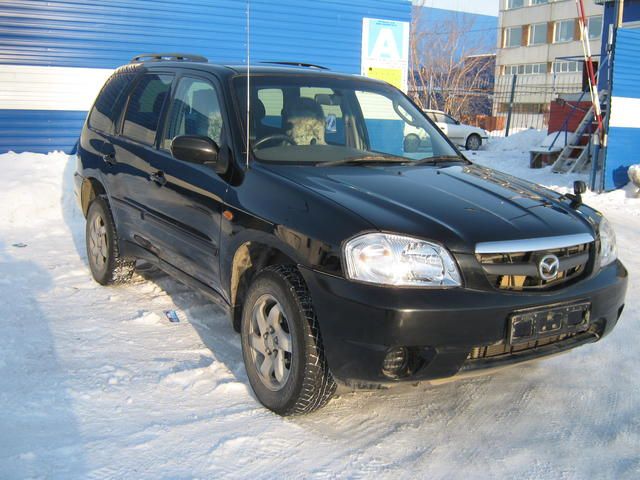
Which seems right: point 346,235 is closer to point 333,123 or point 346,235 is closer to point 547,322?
point 547,322

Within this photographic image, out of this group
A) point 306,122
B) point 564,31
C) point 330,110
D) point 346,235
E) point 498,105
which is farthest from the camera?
point 564,31

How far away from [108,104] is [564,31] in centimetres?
5310

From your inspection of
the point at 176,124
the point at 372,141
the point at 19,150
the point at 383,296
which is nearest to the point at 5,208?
the point at 19,150

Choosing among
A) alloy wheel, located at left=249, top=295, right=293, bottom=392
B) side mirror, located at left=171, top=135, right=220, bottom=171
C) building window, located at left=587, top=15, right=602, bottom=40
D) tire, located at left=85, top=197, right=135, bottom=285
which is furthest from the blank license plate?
building window, located at left=587, top=15, right=602, bottom=40

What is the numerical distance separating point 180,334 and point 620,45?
10064 mm

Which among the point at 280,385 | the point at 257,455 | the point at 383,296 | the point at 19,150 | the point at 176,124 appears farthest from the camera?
the point at 19,150

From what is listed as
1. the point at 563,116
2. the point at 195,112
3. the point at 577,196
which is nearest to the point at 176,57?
the point at 195,112

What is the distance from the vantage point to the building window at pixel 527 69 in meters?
53.4

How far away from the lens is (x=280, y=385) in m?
3.35

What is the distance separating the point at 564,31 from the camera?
51938 millimetres

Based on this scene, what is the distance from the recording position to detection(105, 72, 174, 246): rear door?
15.5 feet

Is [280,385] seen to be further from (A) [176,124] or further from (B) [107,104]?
(B) [107,104]

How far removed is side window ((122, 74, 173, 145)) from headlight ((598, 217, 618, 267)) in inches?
118

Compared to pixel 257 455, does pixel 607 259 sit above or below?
above
